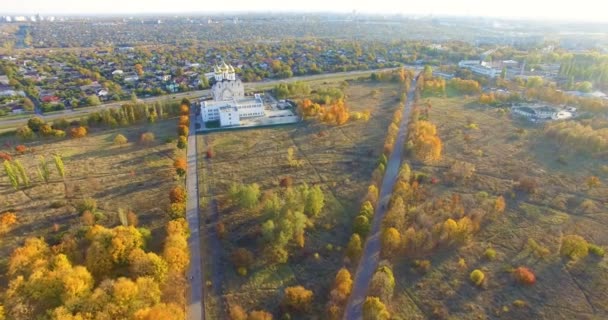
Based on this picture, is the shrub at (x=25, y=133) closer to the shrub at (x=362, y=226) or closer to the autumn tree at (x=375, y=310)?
the shrub at (x=362, y=226)

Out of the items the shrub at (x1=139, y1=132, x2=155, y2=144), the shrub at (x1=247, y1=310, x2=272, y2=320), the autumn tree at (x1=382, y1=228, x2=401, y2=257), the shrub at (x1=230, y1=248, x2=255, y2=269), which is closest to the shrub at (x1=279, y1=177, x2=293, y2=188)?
the shrub at (x1=230, y1=248, x2=255, y2=269)

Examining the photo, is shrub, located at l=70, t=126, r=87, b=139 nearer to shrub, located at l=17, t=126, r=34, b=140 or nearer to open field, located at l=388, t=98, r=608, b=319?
shrub, located at l=17, t=126, r=34, b=140

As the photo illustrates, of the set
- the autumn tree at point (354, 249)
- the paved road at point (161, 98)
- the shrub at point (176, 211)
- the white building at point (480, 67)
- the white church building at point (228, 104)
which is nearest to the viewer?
the autumn tree at point (354, 249)

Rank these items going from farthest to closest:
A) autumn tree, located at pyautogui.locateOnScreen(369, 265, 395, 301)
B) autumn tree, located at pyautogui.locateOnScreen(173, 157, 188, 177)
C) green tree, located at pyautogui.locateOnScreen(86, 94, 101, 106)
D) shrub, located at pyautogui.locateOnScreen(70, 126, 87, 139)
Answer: green tree, located at pyautogui.locateOnScreen(86, 94, 101, 106)
shrub, located at pyautogui.locateOnScreen(70, 126, 87, 139)
autumn tree, located at pyautogui.locateOnScreen(173, 157, 188, 177)
autumn tree, located at pyautogui.locateOnScreen(369, 265, 395, 301)

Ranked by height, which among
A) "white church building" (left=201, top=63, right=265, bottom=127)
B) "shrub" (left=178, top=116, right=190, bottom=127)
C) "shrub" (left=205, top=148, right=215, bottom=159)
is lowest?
"shrub" (left=205, top=148, right=215, bottom=159)

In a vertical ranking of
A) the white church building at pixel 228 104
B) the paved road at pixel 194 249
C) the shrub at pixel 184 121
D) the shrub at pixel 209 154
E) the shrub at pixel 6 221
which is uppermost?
the white church building at pixel 228 104

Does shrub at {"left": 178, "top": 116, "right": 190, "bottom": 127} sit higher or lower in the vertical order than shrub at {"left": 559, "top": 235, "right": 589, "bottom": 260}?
higher

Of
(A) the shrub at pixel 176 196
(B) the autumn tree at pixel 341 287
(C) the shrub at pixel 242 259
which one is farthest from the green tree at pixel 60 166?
(B) the autumn tree at pixel 341 287

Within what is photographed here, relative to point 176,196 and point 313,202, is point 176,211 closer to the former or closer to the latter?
point 176,196

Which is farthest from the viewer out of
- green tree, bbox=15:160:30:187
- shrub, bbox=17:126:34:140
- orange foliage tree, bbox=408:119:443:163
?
shrub, bbox=17:126:34:140
